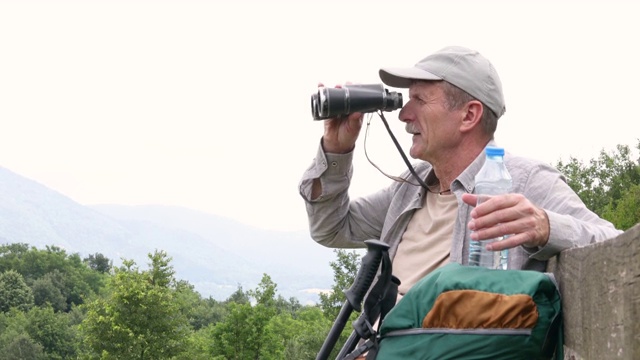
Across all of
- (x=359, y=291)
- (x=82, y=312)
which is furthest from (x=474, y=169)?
(x=82, y=312)

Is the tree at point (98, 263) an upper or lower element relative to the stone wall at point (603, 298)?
upper

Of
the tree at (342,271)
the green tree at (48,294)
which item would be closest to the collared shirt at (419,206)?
the tree at (342,271)

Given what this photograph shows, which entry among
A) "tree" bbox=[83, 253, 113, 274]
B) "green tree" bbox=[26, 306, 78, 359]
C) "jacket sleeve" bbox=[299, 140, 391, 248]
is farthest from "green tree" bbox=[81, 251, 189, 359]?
"tree" bbox=[83, 253, 113, 274]

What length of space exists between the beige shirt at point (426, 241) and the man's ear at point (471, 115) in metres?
0.27

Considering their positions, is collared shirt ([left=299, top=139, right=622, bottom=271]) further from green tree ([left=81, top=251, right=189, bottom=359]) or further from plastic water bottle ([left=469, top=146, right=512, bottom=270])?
green tree ([left=81, top=251, right=189, bottom=359])

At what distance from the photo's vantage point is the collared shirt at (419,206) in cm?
225

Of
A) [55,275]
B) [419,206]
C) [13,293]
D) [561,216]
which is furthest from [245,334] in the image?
[55,275]

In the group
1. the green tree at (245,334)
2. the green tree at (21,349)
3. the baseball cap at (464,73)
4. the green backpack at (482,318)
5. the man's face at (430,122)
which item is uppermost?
the baseball cap at (464,73)

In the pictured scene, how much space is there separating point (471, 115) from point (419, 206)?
16.3 inches

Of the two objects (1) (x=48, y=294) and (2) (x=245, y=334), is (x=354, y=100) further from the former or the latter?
(1) (x=48, y=294)

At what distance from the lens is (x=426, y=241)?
10.1ft

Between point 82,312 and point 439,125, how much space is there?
274 feet

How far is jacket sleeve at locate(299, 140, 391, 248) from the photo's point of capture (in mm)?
3492

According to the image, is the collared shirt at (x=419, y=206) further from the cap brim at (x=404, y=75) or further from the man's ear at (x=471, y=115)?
the cap brim at (x=404, y=75)
